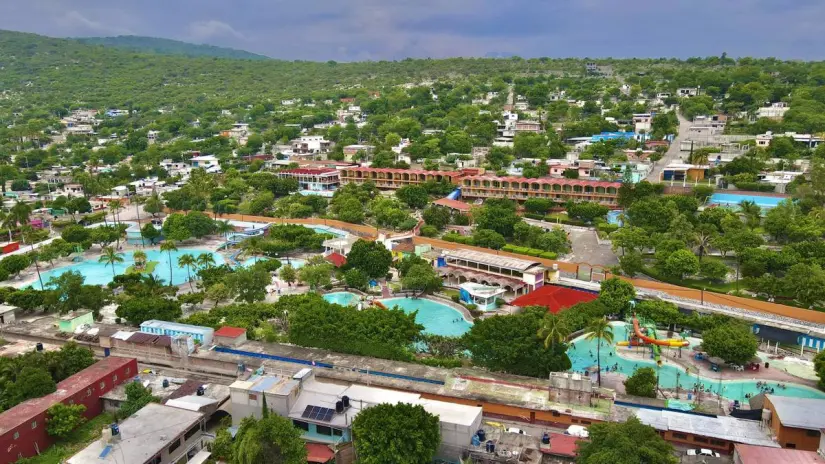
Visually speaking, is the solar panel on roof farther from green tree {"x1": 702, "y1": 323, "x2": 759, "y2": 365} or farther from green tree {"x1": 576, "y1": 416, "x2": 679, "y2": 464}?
green tree {"x1": 702, "y1": 323, "x2": 759, "y2": 365}

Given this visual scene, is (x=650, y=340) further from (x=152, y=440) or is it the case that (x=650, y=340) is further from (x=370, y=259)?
(x=152, y=440)

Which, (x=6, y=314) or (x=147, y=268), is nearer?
(x=6, y=314)

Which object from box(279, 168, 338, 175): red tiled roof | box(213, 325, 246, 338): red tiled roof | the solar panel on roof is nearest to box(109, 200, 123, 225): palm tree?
box(279, 168, 338, 175): red tiled roof

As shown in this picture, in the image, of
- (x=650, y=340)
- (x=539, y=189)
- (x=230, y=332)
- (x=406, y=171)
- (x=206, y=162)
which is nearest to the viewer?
(x=230, y=332)

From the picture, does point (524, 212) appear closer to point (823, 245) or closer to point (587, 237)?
point (587, 237)

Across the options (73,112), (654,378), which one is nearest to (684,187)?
(654,378)

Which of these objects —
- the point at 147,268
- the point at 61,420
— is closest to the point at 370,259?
the point at 147,268

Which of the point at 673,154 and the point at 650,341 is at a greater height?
the point at 673,154
